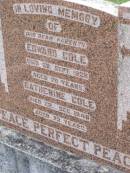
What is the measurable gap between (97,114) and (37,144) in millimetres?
610

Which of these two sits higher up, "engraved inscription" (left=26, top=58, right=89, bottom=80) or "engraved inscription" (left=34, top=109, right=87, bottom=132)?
"engraved inscription" (left=26, top=58, right=89, bottom=80)

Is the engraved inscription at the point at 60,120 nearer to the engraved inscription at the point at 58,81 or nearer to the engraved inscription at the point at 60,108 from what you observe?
the engraved inscription at the point at 60,108

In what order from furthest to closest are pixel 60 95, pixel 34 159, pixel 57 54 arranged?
pixel 34 159 < pixel 60 95 < pixel 57 54

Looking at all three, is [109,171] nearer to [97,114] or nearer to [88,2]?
[97,114]

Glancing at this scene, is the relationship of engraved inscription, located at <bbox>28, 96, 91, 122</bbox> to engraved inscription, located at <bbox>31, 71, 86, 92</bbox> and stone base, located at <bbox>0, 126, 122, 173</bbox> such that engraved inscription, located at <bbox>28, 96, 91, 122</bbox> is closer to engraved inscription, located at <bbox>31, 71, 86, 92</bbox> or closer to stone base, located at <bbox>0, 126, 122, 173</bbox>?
engraved inscription, located at <bbox>31, 71, 86, 92</bbox>

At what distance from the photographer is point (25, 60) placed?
3.18 meters

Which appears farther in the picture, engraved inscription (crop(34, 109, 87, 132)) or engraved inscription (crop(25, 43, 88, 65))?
engraved inscription (crop(34, 109, 87, 132))

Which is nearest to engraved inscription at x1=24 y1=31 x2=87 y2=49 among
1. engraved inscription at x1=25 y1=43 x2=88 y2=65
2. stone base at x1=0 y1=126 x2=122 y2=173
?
engraved inscription at x1=25 y1=43 x2=88 y2=65

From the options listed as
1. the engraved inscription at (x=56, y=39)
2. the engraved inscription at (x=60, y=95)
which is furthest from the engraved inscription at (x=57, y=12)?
the engraved inscription at (x=60, y=95)

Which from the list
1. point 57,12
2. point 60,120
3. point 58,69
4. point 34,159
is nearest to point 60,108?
point 60,120

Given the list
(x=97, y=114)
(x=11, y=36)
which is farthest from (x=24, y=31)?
(x=97, y=114)

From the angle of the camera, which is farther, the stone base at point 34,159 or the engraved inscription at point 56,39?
the stone base at point 34,159

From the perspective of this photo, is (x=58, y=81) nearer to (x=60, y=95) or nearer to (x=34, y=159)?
(x=60, y=95)

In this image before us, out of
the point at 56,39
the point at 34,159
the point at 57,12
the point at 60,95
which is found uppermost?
the point at 57,12
